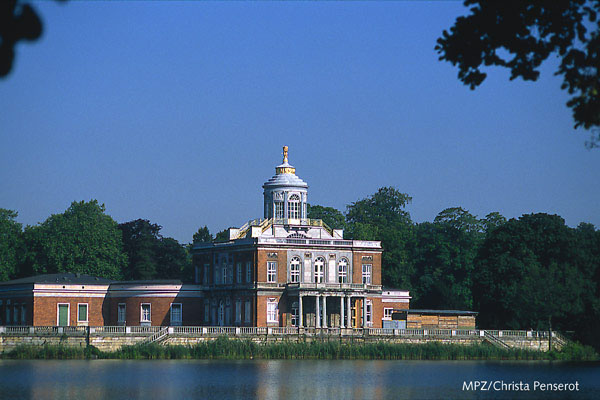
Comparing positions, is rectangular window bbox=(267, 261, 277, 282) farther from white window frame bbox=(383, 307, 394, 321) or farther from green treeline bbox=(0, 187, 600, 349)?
green treeline bbox=(0, 187, 600, 349)

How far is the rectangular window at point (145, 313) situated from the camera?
7894 centimetres

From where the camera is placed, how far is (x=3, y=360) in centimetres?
6003

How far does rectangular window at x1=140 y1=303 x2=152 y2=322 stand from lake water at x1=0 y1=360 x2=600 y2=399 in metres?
18.7

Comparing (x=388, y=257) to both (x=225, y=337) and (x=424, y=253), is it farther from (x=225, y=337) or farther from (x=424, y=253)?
(x=225, y=337)

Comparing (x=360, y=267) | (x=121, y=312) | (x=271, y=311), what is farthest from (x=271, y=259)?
(x=121, y=312)

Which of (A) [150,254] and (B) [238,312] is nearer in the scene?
(B) [238,312]

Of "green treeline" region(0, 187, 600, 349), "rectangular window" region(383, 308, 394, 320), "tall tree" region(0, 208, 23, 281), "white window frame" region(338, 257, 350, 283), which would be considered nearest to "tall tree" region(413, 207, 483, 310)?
"green treeline" region(0, 187, 600, 349)

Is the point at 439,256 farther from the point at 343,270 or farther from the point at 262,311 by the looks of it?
the point at 262,311

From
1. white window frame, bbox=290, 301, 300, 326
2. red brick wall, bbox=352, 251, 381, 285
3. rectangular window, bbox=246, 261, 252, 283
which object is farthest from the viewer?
red brick wall, bbox=352, 251, 381, 285

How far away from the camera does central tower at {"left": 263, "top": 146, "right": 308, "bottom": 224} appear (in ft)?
263

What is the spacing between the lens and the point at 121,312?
79.6 meters

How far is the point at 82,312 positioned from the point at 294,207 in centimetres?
1746

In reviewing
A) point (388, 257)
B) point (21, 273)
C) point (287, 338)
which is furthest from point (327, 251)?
point (21, 273)

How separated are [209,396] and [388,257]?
2356 inches
